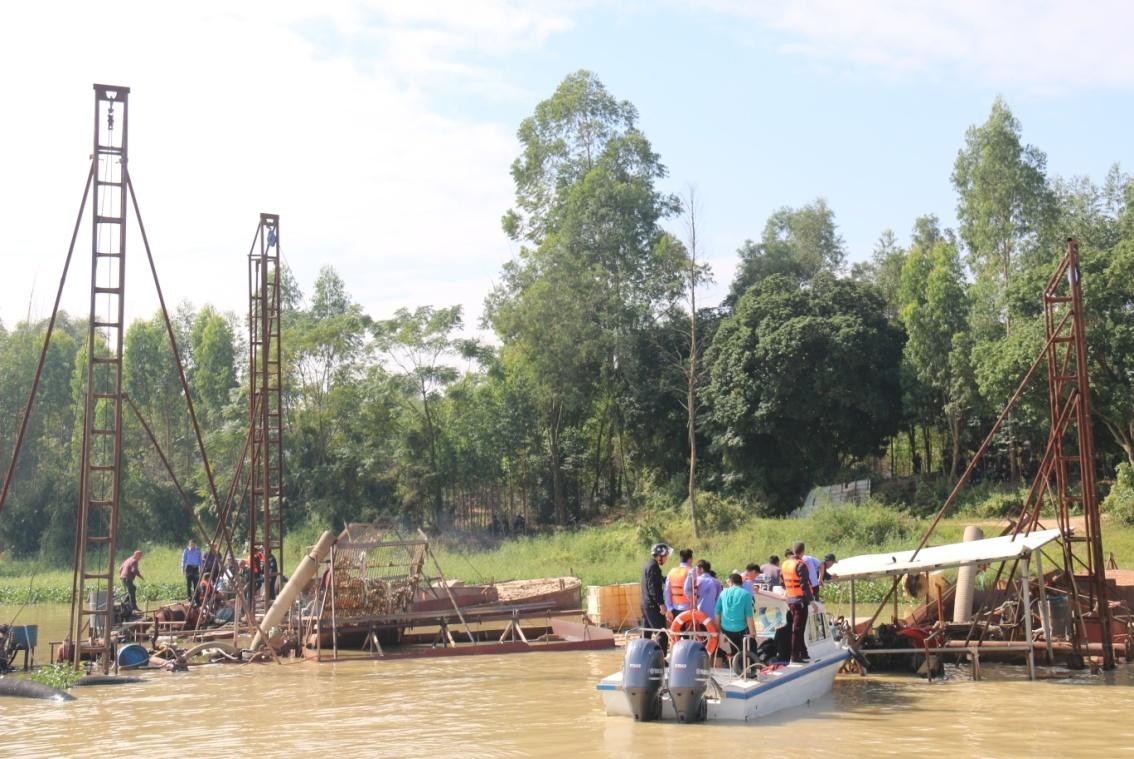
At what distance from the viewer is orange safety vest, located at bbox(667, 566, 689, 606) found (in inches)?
686

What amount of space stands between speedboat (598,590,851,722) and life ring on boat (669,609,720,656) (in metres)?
0.02

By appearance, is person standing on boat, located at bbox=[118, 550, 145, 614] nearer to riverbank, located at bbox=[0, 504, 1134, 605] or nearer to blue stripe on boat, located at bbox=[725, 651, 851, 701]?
riverbank, located at bbox=[0, 504, 1134, 605]

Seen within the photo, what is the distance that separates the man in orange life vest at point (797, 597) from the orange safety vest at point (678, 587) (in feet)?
5.53

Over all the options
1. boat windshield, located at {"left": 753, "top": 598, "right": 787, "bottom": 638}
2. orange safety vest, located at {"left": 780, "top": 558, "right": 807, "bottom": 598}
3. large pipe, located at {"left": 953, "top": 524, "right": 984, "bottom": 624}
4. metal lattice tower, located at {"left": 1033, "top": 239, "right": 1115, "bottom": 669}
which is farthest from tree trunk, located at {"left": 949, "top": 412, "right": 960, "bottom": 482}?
orange safety vest, located at {"left": 780, "top": 558, "right": 807, "bottom": 598}

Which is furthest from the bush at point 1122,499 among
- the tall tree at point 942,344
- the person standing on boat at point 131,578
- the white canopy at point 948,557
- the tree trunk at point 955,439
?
the person standing on boat at point 131,578

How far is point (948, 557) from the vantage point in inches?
802

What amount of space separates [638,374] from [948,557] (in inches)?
1328

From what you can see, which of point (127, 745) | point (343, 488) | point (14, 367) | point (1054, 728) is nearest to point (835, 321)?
point (343, 488)

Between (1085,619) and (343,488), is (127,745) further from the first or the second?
(343,488)

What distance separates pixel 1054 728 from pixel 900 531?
24746 mm

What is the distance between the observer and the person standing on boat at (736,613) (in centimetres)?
1688

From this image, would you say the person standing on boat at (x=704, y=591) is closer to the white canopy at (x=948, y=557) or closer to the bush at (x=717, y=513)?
the white canopy at (x=948, y=557)

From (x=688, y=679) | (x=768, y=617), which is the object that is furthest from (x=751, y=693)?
(x=768, y=617)

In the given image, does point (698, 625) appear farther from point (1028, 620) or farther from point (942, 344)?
point (942, 344)
